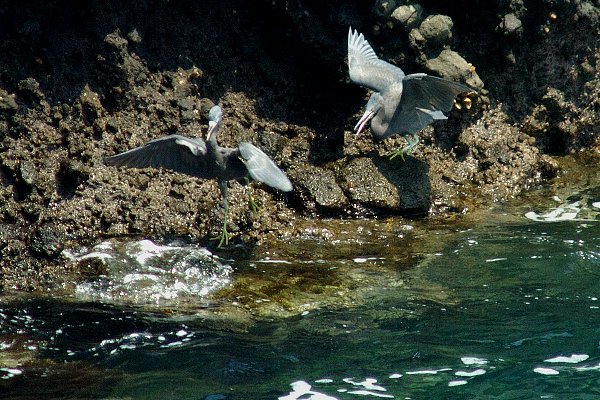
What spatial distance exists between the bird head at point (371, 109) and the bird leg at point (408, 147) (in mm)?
413

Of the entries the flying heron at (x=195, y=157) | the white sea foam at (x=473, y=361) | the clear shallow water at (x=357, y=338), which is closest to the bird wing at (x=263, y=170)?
the flying heron at (x=195, y=157)

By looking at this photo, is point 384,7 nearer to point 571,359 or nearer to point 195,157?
point 195,157

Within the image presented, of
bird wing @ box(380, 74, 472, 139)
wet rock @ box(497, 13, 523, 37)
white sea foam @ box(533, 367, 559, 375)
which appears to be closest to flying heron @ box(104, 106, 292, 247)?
bird wing @ box(380, 74, 472, 139)

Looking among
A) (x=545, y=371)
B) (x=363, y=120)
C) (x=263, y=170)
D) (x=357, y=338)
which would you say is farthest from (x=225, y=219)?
(x=545, y=371)

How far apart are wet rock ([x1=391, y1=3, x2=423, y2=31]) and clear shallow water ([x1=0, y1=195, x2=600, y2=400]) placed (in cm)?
198

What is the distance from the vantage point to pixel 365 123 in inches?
282

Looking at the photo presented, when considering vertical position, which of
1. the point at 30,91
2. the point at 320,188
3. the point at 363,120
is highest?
the point at 30,91

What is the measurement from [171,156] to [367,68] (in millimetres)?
1730

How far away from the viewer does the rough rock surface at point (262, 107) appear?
20.6 ft

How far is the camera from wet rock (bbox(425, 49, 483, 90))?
24.2 ft

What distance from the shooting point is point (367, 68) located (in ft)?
22.8

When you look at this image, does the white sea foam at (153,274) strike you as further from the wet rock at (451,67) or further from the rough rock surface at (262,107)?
the wet rock at (451,67)

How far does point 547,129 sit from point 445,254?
269 cm

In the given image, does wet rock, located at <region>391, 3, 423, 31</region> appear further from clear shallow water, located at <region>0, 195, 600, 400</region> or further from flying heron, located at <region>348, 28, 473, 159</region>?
clear shallow water, located at <region>0, 195, 600, 400</region>
